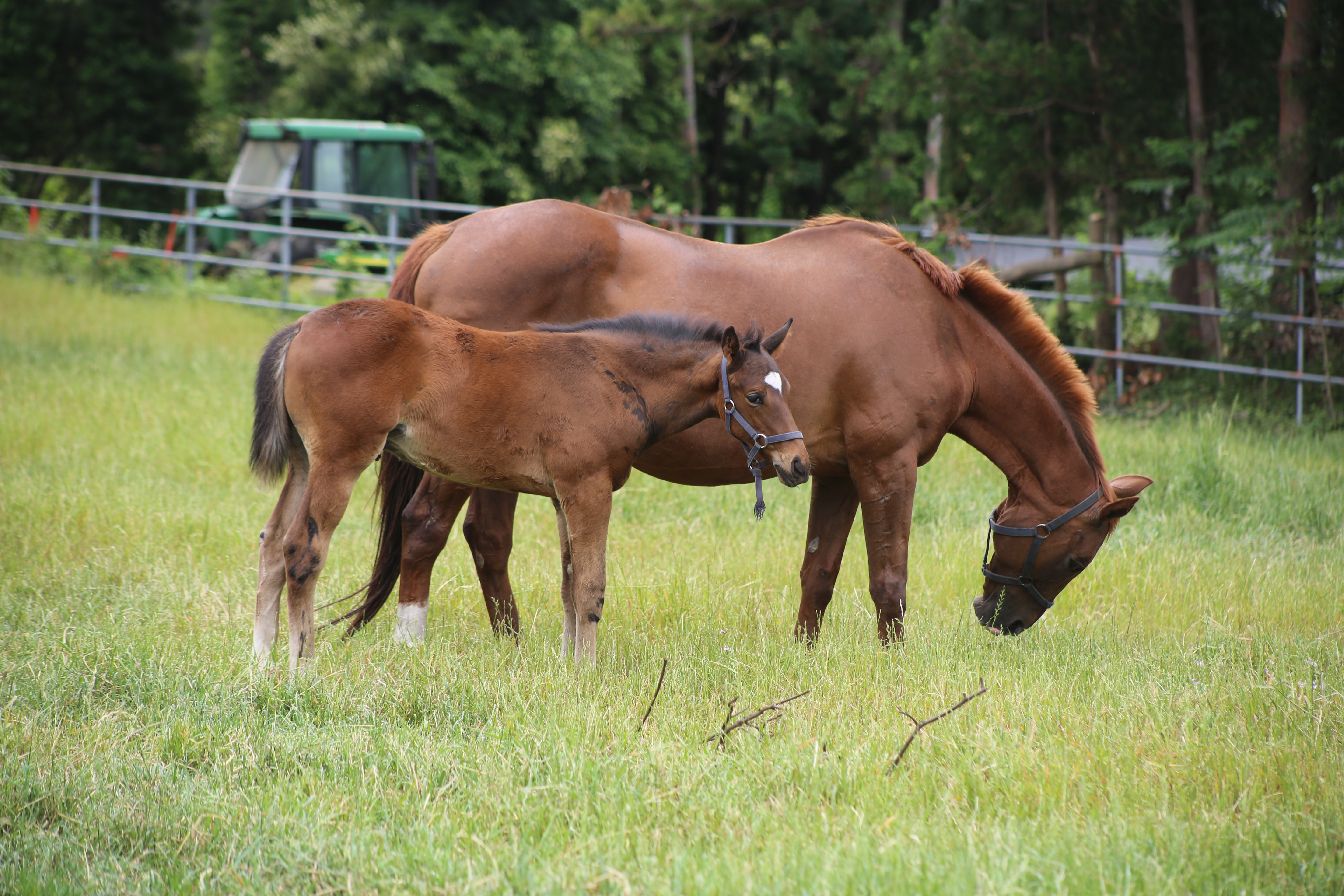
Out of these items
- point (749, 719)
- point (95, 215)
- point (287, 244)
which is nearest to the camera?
point (749, 719)

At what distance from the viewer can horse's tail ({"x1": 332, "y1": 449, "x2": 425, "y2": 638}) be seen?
A: 16.6 ft

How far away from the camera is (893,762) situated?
3520mm

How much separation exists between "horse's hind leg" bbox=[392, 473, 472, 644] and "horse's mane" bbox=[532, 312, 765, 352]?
39.8 inches

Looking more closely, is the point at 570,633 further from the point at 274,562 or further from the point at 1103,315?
the point at 1103,315

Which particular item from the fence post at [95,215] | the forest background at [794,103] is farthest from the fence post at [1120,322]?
the fence post at [95,215]

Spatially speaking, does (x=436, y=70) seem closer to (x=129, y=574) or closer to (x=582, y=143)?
(x=582, y=143)

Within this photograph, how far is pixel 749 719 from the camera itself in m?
3.66

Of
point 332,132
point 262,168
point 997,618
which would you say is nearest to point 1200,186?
point 997,618

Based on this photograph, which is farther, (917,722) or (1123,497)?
(1123,497)

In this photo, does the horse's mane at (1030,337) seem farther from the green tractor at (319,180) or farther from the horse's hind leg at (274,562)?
the green tractor at (319,180)

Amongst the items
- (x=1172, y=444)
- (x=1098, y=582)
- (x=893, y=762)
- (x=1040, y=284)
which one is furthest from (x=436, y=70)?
(x=893, y=762)

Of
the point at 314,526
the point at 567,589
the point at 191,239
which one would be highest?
the point at 191,239

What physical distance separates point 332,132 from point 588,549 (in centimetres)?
1533

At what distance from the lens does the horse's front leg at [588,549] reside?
14.1 ft
